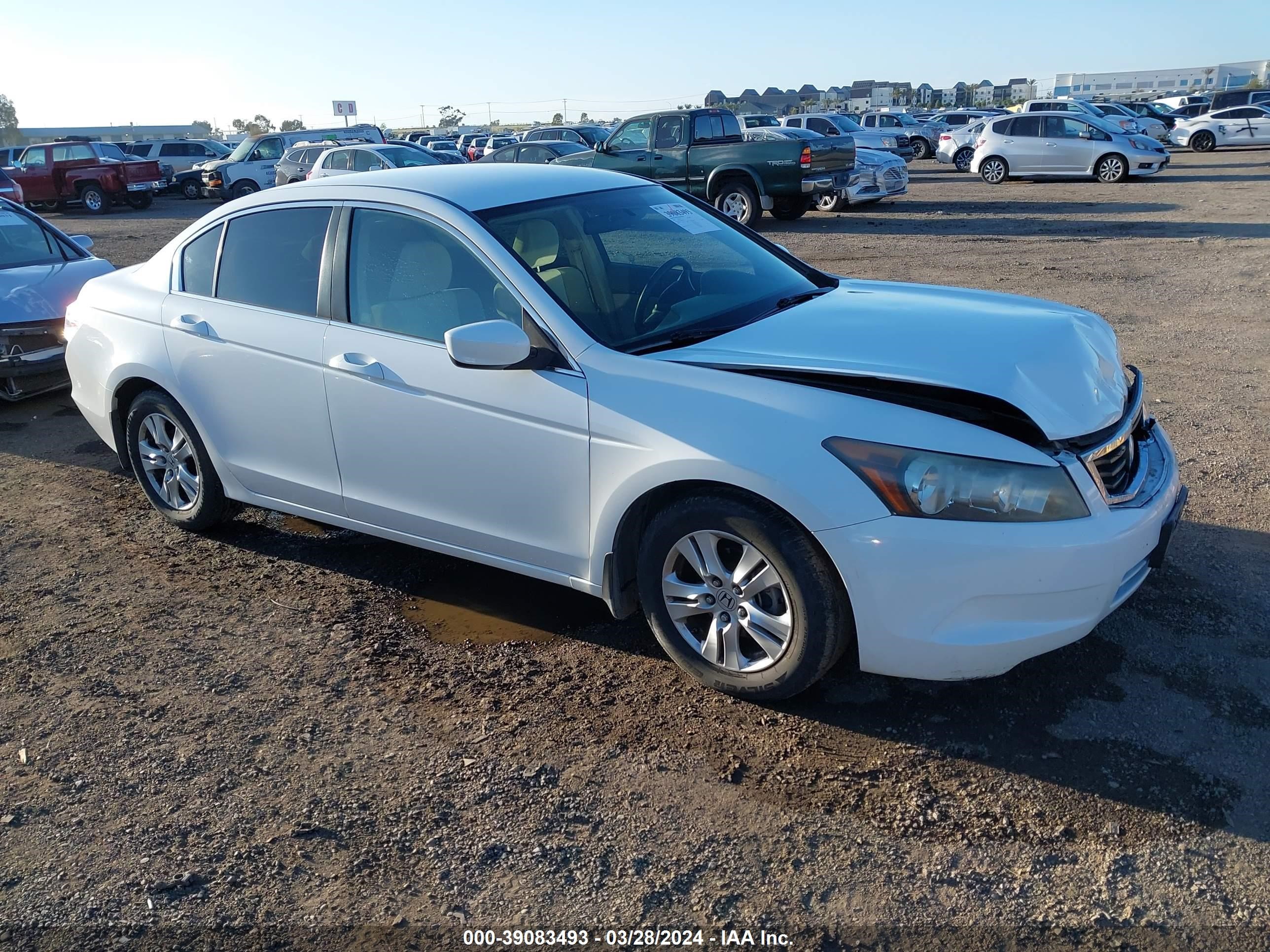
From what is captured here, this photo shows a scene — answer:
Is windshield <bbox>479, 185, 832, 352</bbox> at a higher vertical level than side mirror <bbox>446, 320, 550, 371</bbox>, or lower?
higher

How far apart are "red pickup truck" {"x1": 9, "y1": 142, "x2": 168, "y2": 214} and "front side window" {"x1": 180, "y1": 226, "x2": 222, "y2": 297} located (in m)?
24.5

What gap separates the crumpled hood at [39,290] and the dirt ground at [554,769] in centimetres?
309

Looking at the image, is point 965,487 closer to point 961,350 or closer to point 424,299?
point 961,350

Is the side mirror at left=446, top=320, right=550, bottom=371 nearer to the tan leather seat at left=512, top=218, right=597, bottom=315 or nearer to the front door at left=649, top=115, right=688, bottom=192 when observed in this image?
the tan leather seat at left=512, top=218, right=597, bottom=315

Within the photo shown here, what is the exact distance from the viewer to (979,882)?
273cm

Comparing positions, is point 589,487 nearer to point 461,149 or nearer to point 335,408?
point 335,408

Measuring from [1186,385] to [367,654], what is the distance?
5.74m

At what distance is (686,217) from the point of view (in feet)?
15.3

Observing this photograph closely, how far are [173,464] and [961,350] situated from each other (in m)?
3.80

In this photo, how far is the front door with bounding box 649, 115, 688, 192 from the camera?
1689 cm

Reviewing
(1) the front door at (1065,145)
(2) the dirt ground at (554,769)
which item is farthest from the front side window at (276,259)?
(1) the front door at (1065,145)

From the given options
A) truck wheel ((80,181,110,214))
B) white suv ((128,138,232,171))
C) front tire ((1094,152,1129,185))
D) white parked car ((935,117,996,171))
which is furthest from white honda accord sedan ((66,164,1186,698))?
white suv ((128,138,232,171))

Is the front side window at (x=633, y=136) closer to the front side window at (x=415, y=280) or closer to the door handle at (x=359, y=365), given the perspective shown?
the front side window at (x=415, y=280)

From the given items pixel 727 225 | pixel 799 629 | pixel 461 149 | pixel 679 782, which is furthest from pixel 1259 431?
pixel 461 149
